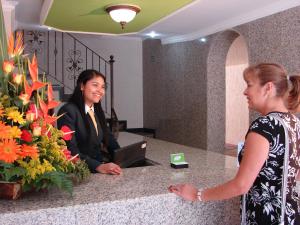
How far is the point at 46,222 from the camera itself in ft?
3.79

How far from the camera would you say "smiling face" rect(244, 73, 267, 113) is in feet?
3.94

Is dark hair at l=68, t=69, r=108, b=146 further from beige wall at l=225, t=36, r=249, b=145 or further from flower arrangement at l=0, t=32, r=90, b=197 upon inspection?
beige wall at l=225, t=36, r=249, b=145

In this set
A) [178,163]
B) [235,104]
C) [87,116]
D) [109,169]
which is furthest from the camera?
[235,104]

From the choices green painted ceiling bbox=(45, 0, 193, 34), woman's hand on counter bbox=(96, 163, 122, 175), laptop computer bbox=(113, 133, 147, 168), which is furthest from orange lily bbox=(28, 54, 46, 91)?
green painted ceiling bbox=(45, 0, 193, 34)

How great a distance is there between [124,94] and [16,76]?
7350 mm

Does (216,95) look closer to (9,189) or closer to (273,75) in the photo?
(273,75)

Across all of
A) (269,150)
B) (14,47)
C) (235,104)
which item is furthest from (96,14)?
(235,104)

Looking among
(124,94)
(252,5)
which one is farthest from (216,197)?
(124,94)

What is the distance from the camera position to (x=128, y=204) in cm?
126

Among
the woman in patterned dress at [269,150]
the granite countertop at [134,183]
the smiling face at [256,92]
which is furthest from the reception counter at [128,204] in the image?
the smiling face at [256,92]

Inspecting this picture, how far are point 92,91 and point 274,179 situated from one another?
122 centimetres

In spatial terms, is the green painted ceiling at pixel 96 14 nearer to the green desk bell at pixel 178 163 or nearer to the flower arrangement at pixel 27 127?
the green desk bell at pixel 178 163

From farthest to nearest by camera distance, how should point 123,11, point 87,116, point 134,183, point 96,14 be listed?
point 96,14
point 123,11
point 87,116
point 134,183

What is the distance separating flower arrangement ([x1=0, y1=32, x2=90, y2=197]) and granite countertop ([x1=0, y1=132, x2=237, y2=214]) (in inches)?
2.8
